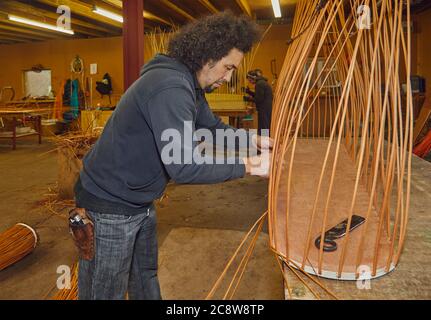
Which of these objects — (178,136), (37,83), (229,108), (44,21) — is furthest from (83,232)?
(37,83)

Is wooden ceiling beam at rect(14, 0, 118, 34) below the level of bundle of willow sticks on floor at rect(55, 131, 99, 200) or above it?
above

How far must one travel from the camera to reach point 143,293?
139 cm

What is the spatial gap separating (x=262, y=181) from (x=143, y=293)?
288 centimetres

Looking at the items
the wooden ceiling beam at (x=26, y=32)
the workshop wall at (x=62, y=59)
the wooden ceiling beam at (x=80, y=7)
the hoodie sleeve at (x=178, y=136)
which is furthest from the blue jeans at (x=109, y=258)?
the wooden ceiling beam at (x=26, y=32)

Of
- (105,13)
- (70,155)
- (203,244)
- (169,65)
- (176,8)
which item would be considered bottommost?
(203,244)

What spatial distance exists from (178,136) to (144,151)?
174 millimetres

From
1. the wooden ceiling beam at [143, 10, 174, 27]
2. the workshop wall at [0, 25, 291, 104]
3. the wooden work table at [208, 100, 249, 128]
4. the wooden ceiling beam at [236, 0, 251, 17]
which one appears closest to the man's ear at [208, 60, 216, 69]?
the wooden work table at [208, 100, 249, 128]

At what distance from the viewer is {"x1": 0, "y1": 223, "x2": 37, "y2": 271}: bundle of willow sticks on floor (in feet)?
7.08

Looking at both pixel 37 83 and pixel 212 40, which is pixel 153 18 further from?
pixel 212 40

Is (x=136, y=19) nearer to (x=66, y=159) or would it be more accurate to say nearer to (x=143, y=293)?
(x=66, y=159)

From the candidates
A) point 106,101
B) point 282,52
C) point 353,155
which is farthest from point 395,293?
point 106,101

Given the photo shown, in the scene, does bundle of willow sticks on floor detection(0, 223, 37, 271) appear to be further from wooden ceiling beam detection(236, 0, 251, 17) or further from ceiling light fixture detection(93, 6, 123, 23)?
wooden ceiling beam detection(236, 0, 251, 17)

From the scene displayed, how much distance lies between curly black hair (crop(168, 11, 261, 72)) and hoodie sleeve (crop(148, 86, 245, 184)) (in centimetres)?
16

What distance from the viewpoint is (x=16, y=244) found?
2.25 m
